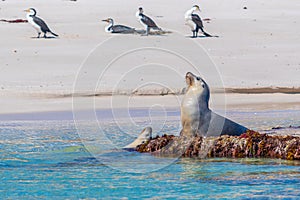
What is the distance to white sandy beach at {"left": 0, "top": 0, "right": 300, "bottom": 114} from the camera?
17.4 metres

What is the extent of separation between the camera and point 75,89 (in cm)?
1788

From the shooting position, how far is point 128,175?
9.30m

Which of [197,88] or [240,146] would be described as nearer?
[240,146]

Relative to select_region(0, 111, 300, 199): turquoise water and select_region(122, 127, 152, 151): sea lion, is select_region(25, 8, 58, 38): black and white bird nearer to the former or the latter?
select_region(0, 111, 300, 199): turquoise water

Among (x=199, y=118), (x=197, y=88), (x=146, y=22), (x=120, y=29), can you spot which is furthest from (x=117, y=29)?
(x=199, y=118)

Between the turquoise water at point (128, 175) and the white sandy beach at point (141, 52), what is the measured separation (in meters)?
5.41

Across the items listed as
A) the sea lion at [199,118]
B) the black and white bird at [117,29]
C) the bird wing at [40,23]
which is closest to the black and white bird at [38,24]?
the bird wing at [40,23]

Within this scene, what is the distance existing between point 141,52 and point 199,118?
480 inches

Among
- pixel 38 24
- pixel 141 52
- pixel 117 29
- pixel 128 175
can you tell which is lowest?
pixel 128 175

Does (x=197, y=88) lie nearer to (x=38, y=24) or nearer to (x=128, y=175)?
(x=128, y=175)

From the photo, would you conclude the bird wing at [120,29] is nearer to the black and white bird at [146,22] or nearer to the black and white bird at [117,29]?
the black and white bird at [117,29]

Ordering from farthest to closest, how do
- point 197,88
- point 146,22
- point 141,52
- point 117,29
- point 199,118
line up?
point 117,29
point 146,22
point 141,52
point 197,88
point 199,118

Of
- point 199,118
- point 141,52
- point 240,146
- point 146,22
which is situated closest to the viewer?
point 240,146

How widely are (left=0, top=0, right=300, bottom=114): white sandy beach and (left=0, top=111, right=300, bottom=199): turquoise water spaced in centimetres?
541
